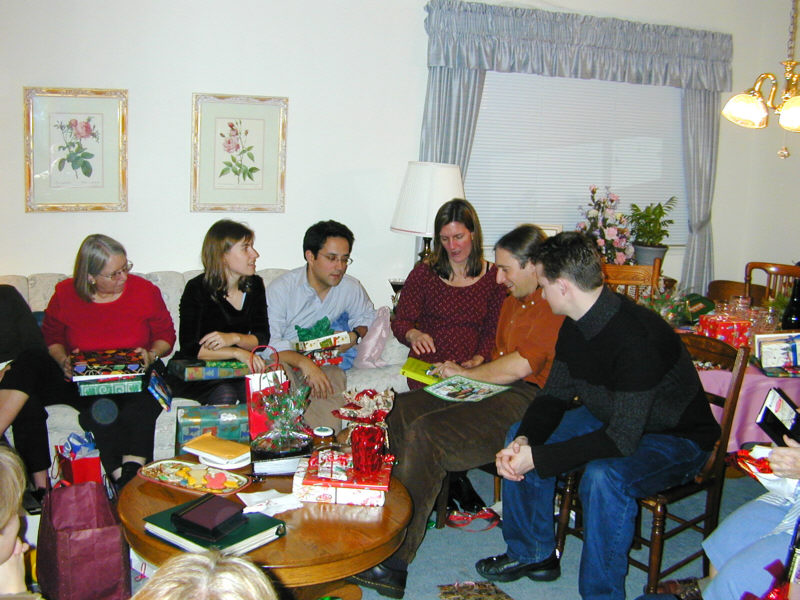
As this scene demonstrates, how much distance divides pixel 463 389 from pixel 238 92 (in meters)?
2.26

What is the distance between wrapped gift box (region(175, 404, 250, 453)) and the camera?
2.84 m

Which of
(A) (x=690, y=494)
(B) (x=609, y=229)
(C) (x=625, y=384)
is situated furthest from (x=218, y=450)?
(B) (x=609, y=229)

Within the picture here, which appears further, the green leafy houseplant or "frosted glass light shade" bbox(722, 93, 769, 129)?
the green leafy houseplant

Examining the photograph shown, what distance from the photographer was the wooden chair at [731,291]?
16.4ft

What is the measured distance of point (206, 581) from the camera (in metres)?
0.93

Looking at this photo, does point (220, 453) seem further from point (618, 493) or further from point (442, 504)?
point (618, 493)

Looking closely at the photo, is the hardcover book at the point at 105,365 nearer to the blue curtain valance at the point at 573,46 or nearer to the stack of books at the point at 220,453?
the stack of books at the point at 220,453

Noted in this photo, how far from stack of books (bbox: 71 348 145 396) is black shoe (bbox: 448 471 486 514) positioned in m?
1.45

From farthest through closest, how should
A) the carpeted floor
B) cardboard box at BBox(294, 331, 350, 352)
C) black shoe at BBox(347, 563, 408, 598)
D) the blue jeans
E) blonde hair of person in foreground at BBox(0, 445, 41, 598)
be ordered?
cardboard box at BBox(294, 331, 350, 352)
the carpeted floor
black shoe at BBox(347, 563, 408, 598)
the blue jeans
blonde hair of person in foreground at BBox(0, 445, 41, 598)

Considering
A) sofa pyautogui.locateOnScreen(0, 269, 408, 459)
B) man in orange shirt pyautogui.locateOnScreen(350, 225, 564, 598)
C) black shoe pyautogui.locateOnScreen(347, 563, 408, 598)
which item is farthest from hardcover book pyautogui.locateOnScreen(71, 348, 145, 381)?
black shoe pyautogui.locateOnScreen(347, 563, 408, 598)

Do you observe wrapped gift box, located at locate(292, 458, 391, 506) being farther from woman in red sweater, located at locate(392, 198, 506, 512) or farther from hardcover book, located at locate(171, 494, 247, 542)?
woman in red sweater, located at locate(392, 198, 506, 512)

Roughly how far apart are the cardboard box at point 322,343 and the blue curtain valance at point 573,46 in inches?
74.6

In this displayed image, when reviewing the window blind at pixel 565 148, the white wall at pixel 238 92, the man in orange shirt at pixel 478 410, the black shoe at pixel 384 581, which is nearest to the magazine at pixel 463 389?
the man in orange shirt at pixel 478 410

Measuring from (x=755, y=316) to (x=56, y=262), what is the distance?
352 cm
